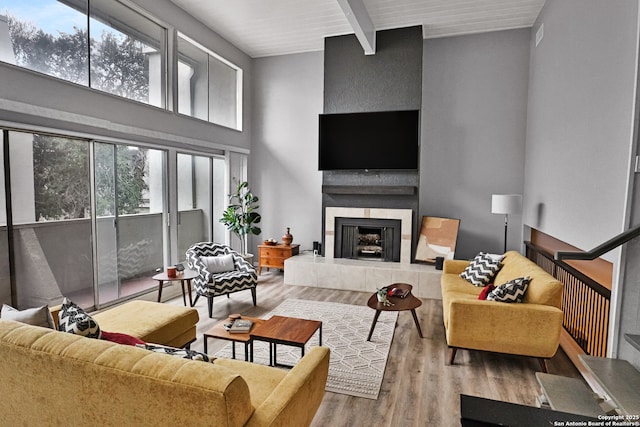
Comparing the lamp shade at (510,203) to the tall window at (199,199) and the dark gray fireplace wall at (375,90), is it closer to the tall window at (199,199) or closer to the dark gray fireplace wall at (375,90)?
the dark gray fireplace wall at (375,90)

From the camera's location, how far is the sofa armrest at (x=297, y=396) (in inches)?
59.5

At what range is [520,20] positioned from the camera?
17.0 feet

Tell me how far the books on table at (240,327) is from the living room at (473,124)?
2.04 metres

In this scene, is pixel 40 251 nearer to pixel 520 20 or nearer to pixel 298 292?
pixel 298 292

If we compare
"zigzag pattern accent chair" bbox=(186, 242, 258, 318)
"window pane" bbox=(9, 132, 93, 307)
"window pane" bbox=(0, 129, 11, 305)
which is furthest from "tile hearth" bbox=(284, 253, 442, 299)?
"window pane" bbox=(0, 129, 11, 305)

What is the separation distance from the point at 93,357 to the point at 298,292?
156 inches

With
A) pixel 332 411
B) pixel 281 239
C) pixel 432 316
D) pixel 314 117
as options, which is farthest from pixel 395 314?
pixel 314 117

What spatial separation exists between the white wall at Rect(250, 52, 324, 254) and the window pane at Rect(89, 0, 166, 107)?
2.30 m

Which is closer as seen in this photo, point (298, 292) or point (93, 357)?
point (93, 357)

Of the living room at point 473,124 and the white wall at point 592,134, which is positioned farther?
the living room at point 473,124

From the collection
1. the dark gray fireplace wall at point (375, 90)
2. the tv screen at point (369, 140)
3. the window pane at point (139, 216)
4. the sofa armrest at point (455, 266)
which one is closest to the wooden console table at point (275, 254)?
the dark gray fireplace wall at point (375, 90)

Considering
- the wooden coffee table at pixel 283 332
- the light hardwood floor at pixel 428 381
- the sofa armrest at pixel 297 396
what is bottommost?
the light hardwood floor at pixel 428 381

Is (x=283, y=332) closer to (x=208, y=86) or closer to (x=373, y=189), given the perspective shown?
(x=373, y=189)

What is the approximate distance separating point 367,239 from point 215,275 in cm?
268
